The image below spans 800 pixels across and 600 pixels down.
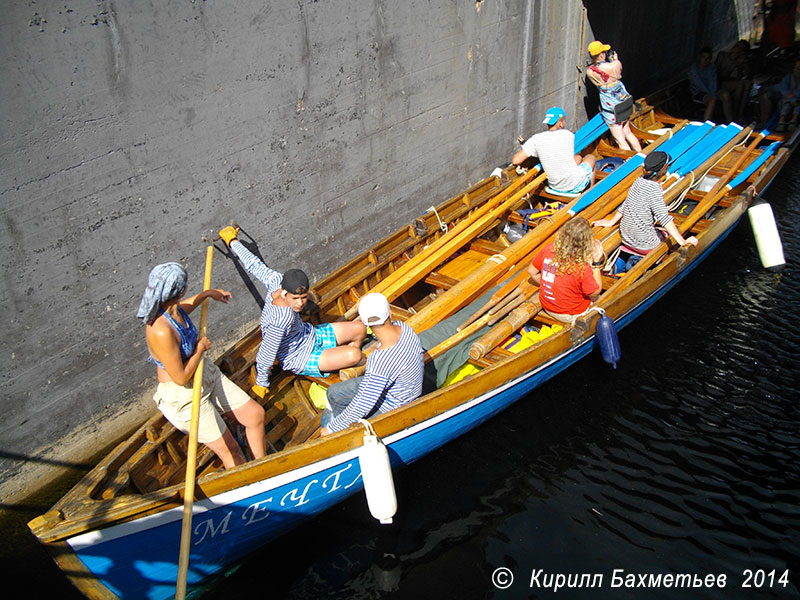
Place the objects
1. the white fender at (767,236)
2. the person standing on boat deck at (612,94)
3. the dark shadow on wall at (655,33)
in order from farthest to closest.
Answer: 1. the dark shadow on wall at (655,33)
2. the person standing on boat deck at (612,94)
3. the white fender at (767,236)

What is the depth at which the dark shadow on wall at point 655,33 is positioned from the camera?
11.9 meters

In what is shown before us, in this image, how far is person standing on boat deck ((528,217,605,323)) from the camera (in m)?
6.46

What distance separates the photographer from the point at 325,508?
5906 mm

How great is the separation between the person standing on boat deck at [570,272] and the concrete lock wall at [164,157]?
9.50 ft

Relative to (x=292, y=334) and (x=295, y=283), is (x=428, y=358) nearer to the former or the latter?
(x=292, y=334)

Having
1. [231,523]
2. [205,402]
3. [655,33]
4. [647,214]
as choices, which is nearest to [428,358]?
[205,402]

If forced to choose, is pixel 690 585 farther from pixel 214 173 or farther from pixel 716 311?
pixel 214 173

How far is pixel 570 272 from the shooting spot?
6.65 metres

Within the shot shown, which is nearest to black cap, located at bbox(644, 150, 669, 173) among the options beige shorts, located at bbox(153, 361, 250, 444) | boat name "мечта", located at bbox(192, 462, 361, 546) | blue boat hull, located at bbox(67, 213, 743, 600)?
blue boat hull, located at bbox(67, 213, 743, 600)

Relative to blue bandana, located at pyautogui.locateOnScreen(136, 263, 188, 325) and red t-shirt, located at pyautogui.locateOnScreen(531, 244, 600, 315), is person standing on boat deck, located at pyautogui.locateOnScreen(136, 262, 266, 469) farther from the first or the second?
red t-shirt, located at pyautogui.locateOnScreen(531, 244, 600, 315)

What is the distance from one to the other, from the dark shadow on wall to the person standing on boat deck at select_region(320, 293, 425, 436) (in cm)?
849

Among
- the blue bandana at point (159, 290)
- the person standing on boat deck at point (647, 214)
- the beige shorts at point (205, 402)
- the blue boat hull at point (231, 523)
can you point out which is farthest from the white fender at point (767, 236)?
the blue bandana at point (159, 290)

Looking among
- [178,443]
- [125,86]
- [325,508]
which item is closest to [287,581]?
[325,508]

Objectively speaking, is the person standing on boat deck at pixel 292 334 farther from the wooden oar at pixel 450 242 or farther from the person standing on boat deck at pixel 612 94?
the person standing on boat deck at pixel 612 94
